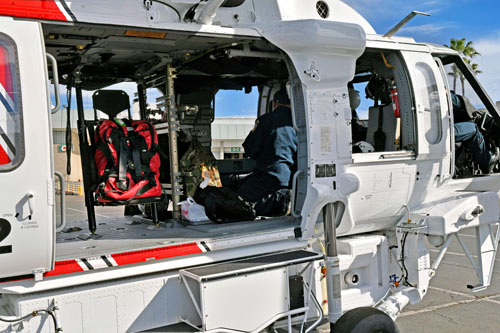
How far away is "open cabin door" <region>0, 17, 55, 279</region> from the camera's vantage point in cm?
318

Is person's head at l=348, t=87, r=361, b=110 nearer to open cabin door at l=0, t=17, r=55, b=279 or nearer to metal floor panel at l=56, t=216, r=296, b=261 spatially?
metal floor panel at l=56, t=216, r=296, b=261

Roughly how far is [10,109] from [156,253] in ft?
4.37

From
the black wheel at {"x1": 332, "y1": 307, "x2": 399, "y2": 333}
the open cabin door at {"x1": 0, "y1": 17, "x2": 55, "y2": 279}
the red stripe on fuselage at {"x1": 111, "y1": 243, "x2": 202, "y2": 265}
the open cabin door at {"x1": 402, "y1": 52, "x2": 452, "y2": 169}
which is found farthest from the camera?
the open cabin door at {"x1": 402, "y1": 52, "x2": 452, "y2": 169}

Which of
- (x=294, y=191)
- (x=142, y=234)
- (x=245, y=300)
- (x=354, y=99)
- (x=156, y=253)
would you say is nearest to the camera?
(x=156, y=253)

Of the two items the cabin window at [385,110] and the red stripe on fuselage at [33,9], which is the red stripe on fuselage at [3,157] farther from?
the cabin window at [385,110]

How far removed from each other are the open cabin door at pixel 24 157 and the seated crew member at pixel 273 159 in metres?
2.18

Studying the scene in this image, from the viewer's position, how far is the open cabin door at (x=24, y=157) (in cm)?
318

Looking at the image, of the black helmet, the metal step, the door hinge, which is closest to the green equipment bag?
A: the metal step

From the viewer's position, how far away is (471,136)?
18.9 feet

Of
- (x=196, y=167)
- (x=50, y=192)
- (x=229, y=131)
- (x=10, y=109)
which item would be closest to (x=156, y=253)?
(x=50, y=192)

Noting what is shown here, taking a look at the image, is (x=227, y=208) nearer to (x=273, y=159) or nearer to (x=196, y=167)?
(x=273, y=159)

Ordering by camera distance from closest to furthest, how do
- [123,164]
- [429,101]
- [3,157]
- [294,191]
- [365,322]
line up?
[3,157] < [365,322] < [123,164] < [294,191] < [429,101]

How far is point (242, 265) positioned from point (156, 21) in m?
1.87

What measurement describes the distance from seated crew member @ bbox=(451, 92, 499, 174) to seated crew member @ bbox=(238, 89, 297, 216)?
1.94 meters
